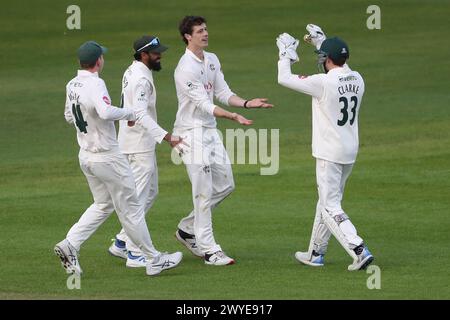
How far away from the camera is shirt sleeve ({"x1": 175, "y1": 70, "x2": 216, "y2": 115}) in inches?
550

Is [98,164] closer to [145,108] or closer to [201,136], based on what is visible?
[145,108]

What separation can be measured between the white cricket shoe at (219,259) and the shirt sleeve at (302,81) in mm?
2020

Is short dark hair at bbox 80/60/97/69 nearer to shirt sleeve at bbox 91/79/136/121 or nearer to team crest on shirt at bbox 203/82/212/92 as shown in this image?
shirt sleeve at bbox 91/79/136/121

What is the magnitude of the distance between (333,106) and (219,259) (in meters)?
2.11

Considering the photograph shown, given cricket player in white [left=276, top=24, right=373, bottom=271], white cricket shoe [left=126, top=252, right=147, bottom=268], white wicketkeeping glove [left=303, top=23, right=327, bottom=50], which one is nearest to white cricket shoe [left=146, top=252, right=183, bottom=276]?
white cricket shoe [left=126, top=252, right=147, bottom=268]

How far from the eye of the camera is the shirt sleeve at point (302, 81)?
1357cm

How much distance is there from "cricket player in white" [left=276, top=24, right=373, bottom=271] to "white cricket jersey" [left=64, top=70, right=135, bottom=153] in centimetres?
193

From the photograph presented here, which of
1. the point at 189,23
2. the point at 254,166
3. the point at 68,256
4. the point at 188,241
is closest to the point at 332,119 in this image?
the point at 189,23

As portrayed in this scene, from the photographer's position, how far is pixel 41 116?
25.6m

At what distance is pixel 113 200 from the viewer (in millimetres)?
13430

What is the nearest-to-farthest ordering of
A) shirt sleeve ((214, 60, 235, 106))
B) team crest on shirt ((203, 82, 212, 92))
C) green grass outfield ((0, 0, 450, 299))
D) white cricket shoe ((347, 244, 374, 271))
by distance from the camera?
green grass outfield ((0, 0, 450, 299)), white cricket shoe ((347, 244, 374, 271)), team crest on shirt ((203, 82, 212, 92)), shirt sleeve ((214, 60, 235, 106))

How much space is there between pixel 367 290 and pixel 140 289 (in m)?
2.27

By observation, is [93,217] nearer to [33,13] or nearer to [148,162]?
[148,162]
